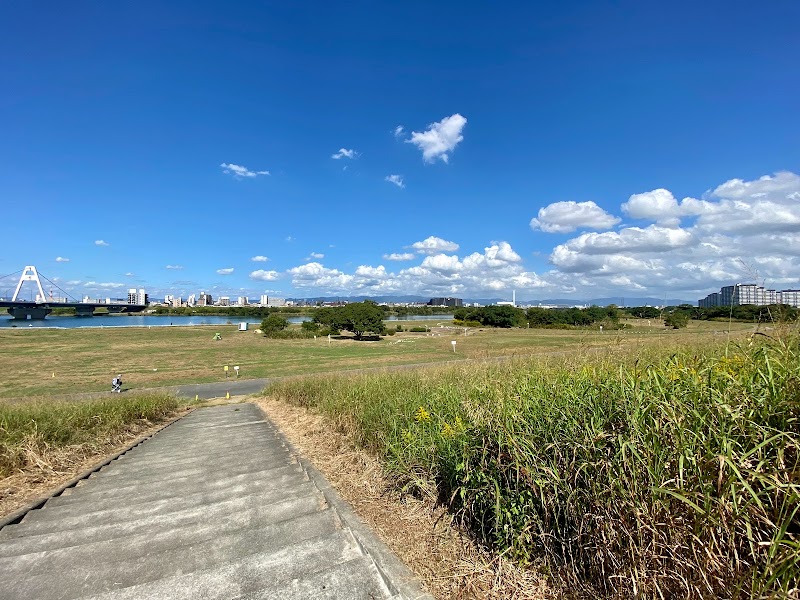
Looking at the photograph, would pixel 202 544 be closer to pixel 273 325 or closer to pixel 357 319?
pixel 357 319

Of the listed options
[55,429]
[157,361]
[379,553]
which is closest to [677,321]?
[379,553]

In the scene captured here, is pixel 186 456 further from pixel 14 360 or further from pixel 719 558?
pixel 14 360

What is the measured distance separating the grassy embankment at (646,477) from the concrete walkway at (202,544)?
2.49 ft

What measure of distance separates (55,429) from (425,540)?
19.6 feet

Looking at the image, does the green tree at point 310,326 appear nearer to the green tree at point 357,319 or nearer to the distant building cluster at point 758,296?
the green tree at point 357,319

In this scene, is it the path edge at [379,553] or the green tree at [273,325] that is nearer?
the path edge at [379,553]

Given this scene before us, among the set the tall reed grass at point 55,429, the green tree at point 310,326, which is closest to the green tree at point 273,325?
the green tree at point 310,326

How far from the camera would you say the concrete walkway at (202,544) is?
214 centimetres

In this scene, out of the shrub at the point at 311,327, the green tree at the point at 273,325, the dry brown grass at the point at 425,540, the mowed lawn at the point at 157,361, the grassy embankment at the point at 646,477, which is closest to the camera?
the grassy embankment at the point at 646,477

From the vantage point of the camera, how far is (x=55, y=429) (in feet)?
18.5

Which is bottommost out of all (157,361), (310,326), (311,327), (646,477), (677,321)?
(157,361)

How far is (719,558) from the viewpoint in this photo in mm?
1467

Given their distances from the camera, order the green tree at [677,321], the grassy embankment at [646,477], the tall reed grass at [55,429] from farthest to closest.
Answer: the green tree at [677,321] < the tall reed grass at [55,429] < the grassy embankment at [646,477]

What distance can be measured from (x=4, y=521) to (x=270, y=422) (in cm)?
579
